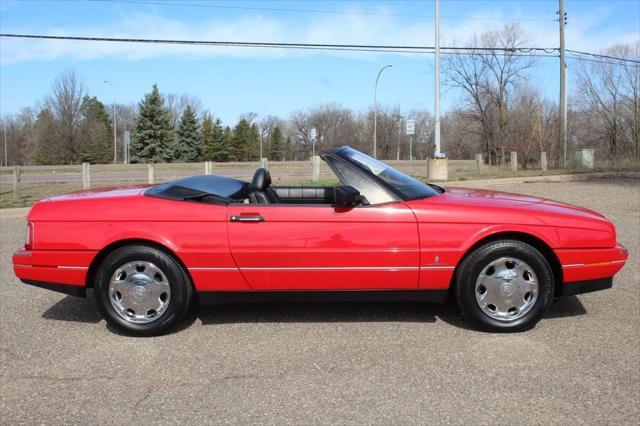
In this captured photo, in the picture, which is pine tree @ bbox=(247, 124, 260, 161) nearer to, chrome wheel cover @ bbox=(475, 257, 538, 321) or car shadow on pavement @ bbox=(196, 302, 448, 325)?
car shadow on pavement @ bbox=(196, 302, 448, 325)

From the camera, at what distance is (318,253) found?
12.2ft

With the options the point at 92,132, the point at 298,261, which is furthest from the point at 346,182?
the point at 92,132

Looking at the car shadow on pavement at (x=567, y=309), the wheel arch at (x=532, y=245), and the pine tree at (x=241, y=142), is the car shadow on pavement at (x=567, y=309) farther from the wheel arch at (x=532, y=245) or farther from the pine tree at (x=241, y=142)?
the pine tree at (x=241, y=142)

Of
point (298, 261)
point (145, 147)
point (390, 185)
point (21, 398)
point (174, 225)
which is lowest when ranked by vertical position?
point (21, 398)

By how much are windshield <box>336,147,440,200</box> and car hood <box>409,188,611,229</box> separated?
0.40 ft

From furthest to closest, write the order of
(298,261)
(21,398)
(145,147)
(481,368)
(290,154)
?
1. (290,154)
2. (145,147)
3. (298,261)
4. (481,368)
5. (21,398)

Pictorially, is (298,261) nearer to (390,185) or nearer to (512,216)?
(390,185)

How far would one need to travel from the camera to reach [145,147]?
190 ft

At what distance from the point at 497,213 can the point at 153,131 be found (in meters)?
57.8

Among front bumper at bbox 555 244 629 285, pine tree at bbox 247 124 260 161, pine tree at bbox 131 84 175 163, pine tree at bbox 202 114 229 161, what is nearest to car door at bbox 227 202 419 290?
front bumper at bbox 555 244 629 285

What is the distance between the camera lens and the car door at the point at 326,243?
3.73 m

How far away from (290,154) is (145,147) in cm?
3298

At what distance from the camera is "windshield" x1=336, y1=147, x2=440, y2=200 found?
3994mm

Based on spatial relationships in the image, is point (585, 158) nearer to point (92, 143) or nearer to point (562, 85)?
point (562, 85)
